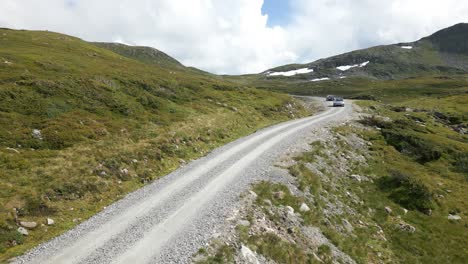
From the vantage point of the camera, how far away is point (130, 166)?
1005 inches

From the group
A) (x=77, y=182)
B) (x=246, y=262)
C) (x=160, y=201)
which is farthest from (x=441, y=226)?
(x=77, y=182)

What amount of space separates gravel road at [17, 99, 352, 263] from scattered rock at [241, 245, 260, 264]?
172cm

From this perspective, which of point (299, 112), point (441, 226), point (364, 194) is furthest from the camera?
point (299, 112)

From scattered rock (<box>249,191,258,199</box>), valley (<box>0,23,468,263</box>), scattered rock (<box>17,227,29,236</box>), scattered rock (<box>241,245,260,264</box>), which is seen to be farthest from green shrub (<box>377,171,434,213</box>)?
scattered rock (<box>17,227,29,236</box>)

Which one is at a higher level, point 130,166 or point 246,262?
point 130,166

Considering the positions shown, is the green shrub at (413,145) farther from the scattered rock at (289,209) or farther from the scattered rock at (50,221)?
the scattered rock at (50,221)

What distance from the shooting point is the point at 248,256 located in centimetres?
1462

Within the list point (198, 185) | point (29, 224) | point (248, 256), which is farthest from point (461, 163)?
point (29, 224)

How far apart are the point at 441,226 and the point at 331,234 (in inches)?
444

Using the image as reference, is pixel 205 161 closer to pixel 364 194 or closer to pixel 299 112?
pixel 364 194

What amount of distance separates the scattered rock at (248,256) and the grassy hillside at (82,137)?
360 inches

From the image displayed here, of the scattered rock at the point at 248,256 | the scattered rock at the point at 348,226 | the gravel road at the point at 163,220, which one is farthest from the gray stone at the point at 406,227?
the scattered rock at the point at 248,256

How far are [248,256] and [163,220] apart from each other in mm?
4917

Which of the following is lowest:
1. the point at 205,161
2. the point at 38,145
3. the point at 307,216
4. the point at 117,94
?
the point at 307,216
